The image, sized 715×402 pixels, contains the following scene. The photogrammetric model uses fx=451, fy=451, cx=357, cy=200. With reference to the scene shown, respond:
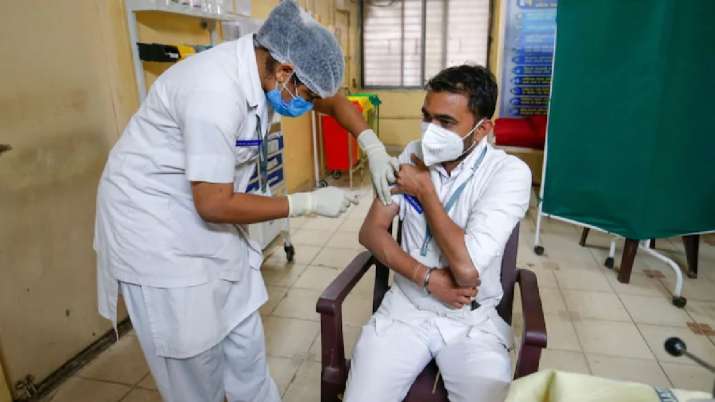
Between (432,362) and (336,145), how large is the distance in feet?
11.2

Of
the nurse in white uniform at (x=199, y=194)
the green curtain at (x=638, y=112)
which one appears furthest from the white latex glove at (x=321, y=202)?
the green curtain at (x=638, y=112)

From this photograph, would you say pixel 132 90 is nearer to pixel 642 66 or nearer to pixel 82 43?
pixel 82 43

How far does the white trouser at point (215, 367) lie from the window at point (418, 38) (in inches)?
193

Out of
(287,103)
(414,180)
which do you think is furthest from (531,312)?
(287,103)

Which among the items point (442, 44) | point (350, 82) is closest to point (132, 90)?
point (350, 82)

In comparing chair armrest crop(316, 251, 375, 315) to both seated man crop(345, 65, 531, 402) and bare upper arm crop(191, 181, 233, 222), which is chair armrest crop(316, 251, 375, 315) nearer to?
seated man crop(345, 65, 531, 402)

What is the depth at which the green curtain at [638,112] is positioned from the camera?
7.17ft

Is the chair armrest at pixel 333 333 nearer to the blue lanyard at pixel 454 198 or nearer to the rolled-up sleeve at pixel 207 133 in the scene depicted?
the blue lanyard at pixel 454 198

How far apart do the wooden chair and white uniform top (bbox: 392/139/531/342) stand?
0.23 ft

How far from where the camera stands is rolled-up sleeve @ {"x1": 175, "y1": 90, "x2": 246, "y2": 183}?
101cm

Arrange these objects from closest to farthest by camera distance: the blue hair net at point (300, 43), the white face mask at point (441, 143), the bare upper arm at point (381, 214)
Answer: the blue hair net at point (300, 43) < the white face mask at point (441, 143) < the bare upper arm at point (381, 214)

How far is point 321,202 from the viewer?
133 centimetres

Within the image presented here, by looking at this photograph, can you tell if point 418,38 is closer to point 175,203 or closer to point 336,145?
point 336,145

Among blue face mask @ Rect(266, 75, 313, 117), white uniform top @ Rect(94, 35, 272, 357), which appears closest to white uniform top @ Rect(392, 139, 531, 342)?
blue face mask @ Rect(266, 75, 313, 117)
